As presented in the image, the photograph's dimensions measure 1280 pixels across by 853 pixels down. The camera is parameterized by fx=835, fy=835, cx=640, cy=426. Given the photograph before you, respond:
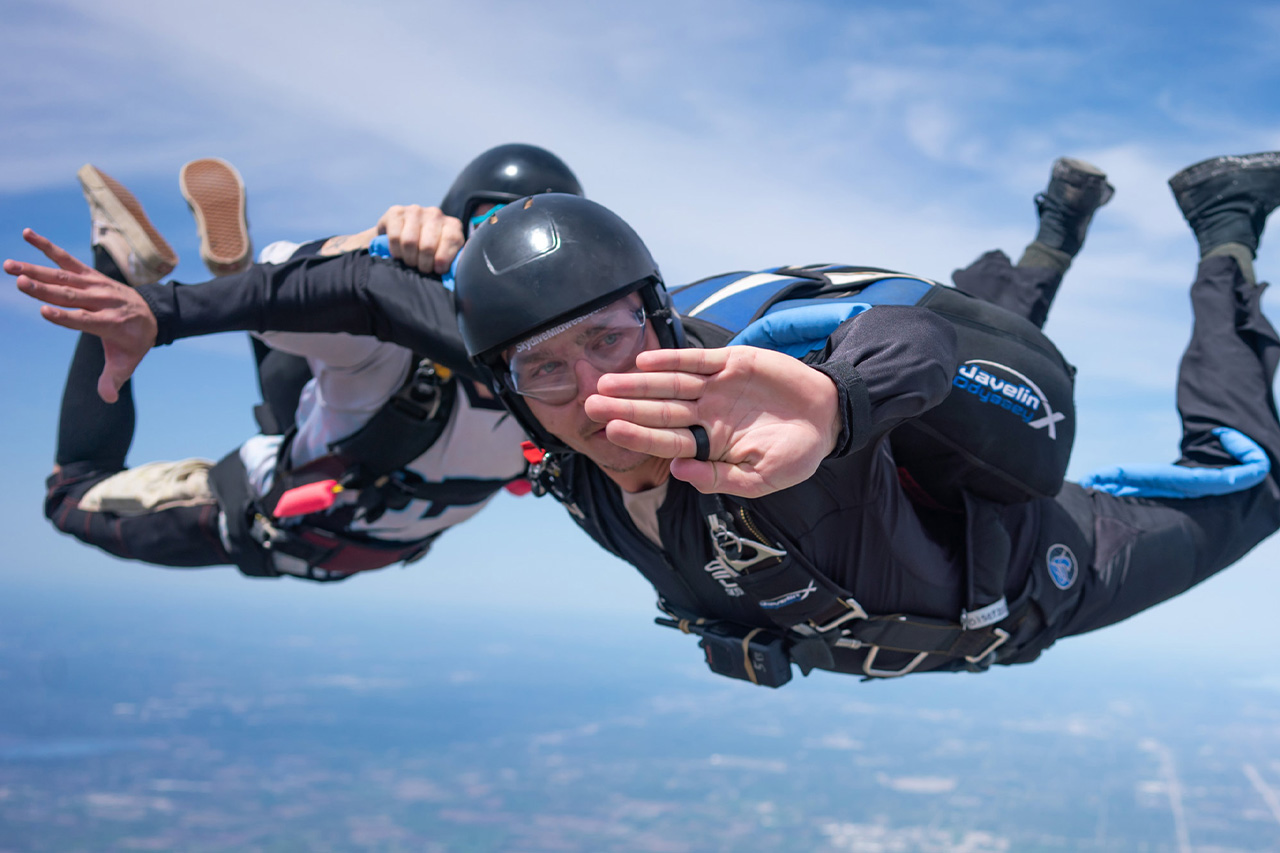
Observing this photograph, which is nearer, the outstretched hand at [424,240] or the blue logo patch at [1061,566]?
the outstretched hand at [424,240]

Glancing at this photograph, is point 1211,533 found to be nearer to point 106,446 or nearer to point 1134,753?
point 106,446

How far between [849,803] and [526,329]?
367ft

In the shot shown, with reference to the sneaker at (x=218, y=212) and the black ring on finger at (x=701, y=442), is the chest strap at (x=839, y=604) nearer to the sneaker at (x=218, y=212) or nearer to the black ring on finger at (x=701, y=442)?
the black ring on finger at (x=701, y=442)

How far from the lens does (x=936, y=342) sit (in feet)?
5.18

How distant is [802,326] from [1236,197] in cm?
321

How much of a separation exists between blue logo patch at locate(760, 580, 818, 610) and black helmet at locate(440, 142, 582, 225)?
6.67 ft

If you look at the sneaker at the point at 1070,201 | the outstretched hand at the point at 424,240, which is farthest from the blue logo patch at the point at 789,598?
the sneaker at the point at 1070,201

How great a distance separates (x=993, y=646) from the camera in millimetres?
2846

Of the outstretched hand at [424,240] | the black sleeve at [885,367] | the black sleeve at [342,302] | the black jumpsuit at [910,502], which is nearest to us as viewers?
the black sleeve at [885,367]

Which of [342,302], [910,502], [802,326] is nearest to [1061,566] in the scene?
[910,502]

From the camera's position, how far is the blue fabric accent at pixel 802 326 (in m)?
1.72

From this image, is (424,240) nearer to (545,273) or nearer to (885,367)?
(545,273)

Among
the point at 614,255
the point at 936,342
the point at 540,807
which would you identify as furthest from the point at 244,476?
the point at 540,807

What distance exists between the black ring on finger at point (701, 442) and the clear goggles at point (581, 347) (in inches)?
27.4
